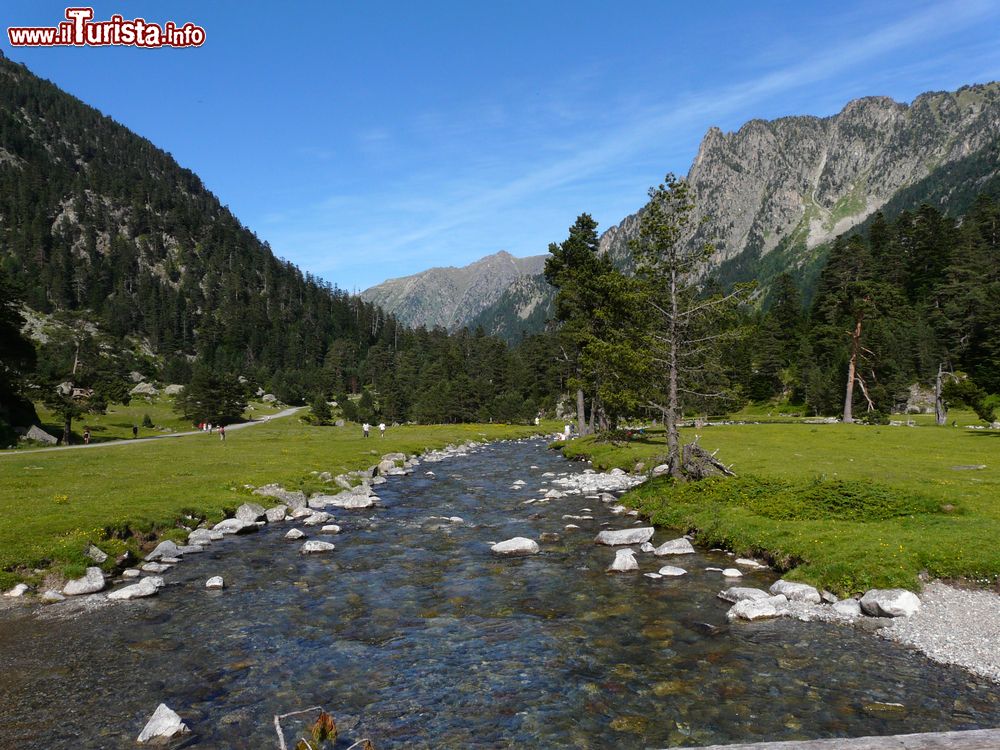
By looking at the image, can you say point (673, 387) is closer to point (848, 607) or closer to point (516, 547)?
point (516, 547)

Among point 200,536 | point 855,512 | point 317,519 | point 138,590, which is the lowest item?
point 317,519

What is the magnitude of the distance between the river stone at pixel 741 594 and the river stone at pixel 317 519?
806 inches

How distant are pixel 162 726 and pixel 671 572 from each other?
15699 millimetres

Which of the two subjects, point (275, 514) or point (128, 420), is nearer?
point (275, 514)

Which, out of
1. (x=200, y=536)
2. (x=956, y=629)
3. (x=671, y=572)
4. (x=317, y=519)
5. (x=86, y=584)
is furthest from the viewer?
(x=317, y=519)

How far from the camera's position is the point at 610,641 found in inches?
582

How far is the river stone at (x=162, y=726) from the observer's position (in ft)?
34.0

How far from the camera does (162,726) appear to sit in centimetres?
1052

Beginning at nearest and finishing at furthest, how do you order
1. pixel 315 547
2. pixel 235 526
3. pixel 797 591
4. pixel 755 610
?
pixel 755 610 < pixel 797 591 < pixel 315 547 < pixel 235 526

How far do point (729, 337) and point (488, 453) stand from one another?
→ 4227 centimetres

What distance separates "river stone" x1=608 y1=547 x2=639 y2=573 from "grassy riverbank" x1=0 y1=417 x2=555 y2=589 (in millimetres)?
19099

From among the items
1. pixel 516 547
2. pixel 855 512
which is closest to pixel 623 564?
pixel 516 547

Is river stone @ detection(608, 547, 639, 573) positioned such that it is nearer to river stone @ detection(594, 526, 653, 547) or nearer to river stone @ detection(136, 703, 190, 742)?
river stone @ detection(594, 526, 653, 547)

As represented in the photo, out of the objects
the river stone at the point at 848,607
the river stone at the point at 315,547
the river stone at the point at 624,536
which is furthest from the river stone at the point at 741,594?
the river stone at the point at 315,547
